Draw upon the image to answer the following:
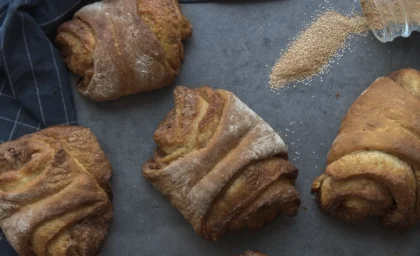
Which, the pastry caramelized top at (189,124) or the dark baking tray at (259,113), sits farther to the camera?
the dark baking tray at (259,113)

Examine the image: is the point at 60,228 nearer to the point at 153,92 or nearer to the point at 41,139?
the point at 41,139

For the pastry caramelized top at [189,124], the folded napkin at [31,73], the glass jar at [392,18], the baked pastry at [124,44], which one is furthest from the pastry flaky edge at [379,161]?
the folded napkin at [31,73]

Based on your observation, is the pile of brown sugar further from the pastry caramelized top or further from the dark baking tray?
the pastry caramelized top

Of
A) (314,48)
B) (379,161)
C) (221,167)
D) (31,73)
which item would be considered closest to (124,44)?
(31,73)

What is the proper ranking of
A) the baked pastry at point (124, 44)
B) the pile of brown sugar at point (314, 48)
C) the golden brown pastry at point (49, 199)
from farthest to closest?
the pile of brown sugar at point (314, 48) < the baked pastry at point (124, 44) < the golden brown pastry at point (49, 199)

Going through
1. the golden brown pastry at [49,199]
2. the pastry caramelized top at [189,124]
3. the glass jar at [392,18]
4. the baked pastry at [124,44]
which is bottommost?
the golden brown pastry at [49,199]

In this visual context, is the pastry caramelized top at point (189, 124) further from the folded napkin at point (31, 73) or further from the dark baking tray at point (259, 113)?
the folded napkin at point (31, 73)

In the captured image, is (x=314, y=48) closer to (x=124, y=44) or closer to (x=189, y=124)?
(x=189, y=124)
